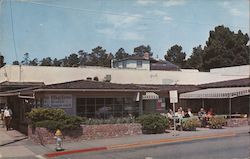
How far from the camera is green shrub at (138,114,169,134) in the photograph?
19427mm

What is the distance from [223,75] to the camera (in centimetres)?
3791

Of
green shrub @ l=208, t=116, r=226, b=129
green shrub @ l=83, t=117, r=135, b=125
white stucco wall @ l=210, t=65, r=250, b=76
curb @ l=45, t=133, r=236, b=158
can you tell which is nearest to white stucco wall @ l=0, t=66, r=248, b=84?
white stucco wall @ l=210, t=65, r=250, b=76

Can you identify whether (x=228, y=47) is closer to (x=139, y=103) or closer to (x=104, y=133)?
(x=139, y=103)

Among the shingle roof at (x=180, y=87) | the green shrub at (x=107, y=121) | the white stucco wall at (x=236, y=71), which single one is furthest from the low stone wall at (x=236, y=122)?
the white stucco wall at (x=236, y=71)

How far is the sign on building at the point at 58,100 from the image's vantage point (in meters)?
19.1

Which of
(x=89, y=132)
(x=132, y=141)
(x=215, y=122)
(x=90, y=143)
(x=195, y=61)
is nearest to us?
(x=90, y=143)

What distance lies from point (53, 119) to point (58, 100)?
7.30ft

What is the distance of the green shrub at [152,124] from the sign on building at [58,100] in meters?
3.57

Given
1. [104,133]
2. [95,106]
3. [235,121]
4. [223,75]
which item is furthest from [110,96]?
[223,75]

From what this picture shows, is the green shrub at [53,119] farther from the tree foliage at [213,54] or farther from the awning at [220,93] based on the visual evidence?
the tree foliage at [213,54]

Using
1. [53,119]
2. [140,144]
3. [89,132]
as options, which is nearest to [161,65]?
[89,132]

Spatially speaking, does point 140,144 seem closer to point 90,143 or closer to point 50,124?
point 90,143

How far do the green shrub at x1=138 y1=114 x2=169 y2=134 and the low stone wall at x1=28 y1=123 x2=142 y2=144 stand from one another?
0.95ft

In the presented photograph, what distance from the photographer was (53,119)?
17344 millimetres
